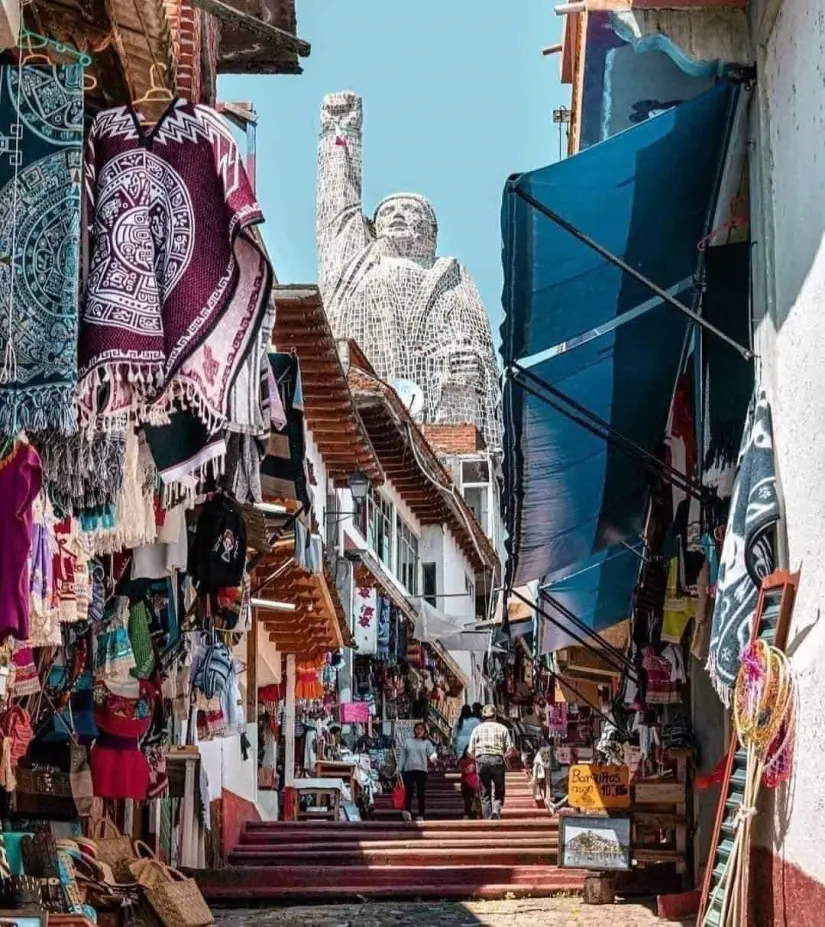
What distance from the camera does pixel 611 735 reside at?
2139 centimetres

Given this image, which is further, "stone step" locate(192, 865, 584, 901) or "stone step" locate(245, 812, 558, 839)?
"stone step" locate(245, 812, 558, 839)

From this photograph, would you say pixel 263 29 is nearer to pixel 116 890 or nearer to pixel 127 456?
pixel 127 456

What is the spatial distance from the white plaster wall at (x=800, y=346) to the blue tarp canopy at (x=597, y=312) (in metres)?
0.64

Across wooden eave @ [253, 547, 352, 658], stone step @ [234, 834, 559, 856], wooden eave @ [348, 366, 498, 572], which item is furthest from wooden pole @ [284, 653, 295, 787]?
wooden eave @ [348, 366, 498, 572]

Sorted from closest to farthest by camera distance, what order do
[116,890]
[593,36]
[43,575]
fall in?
[43,575]
[593,36]
[116,890]

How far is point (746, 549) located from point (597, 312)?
2.16 meters

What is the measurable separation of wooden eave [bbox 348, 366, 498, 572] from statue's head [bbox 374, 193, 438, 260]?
62.8 ft

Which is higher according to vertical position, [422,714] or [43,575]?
[43,575]

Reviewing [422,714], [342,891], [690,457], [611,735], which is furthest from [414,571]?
[690,457]

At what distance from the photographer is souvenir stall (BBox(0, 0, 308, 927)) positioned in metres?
6.31

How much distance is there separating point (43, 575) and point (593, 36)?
153 inches

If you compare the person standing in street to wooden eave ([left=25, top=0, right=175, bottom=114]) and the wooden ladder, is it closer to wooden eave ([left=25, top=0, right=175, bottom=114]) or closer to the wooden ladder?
the wooden ladder

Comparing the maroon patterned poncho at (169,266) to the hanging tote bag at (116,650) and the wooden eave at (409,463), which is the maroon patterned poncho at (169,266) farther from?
the wooden eave at (409,463)

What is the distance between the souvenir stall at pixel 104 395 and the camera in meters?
6.31
